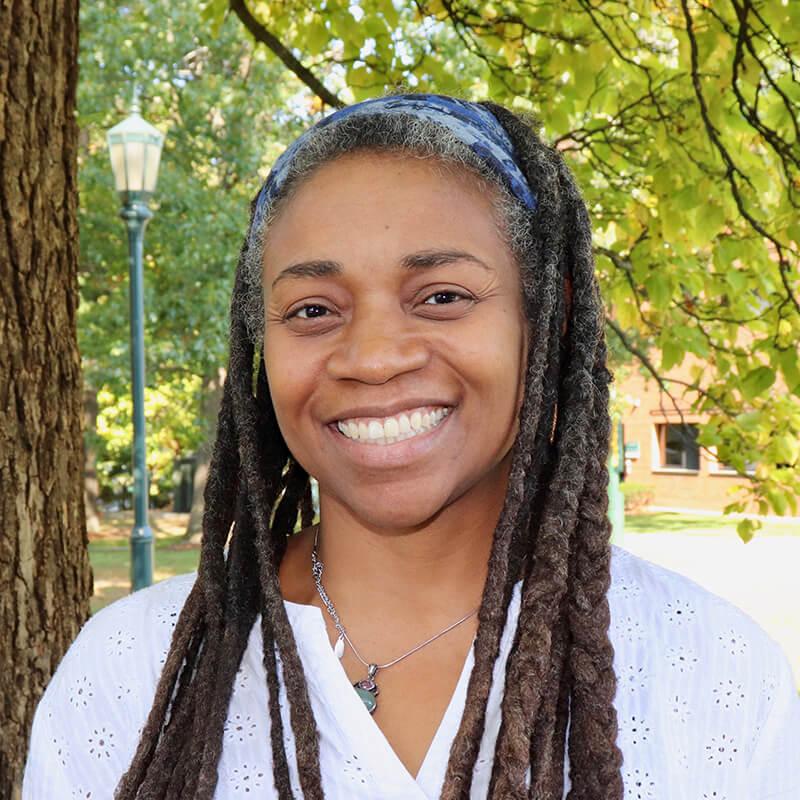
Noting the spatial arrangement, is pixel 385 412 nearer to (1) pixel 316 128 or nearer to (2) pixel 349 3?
(1) pixel 316 128

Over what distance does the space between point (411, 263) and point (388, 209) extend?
0.35ft

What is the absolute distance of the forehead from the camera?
5.65ft

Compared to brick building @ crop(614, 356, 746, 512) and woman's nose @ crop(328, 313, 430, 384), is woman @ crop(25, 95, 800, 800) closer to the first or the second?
woman's nose @ crop(328, 313, 430, 384)

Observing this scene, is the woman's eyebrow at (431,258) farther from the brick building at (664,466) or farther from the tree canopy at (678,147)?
the brick building at (664,466)

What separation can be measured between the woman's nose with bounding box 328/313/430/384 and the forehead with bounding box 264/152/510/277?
117mm

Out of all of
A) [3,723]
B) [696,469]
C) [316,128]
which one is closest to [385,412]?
[316,128]

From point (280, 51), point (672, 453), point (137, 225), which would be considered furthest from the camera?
point (672, 453)

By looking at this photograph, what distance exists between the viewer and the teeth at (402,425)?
5.69 ft

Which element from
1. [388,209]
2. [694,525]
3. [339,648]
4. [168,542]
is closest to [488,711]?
[339,648]

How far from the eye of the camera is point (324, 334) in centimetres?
178

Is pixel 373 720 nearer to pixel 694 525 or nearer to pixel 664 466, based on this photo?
pixel 694 525

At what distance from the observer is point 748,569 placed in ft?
46.6

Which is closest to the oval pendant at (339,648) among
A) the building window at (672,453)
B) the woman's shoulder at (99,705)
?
the woman's shoulder at (99,705)

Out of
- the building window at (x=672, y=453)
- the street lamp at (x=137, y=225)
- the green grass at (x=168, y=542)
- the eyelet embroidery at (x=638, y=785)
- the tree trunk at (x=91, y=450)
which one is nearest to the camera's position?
the eyelet embroidery at (x=638, y=785)
